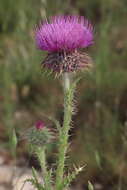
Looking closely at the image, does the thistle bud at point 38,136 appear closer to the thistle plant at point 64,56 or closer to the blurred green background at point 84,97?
the thistle plant at point 64,56

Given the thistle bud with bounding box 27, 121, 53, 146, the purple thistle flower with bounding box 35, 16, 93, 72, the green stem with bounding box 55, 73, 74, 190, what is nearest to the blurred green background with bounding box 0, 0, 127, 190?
the thistle bud with bounding box 27, 121, 53, 146

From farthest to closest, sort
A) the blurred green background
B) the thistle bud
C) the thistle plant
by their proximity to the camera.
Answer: the blurred green background → the thistle bud → the thistle plant

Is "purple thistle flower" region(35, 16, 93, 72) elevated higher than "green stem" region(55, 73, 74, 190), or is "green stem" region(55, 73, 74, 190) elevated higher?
"purple thistle flower" region(35, 16, 93, 72)

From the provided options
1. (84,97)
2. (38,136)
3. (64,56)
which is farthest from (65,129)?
(84,97)

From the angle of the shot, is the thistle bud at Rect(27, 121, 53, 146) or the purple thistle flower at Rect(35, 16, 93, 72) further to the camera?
the thistle bud at Rect(27, 121, 53, 146)

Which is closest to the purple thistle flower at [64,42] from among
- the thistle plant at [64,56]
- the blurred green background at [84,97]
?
the thistle plant at [64,56]

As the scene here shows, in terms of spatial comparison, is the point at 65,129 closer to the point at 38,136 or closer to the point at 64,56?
the point at 64,56

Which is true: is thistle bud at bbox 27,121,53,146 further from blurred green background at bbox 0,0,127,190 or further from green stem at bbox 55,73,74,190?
blurred green background at bbox 0,0,127,190
